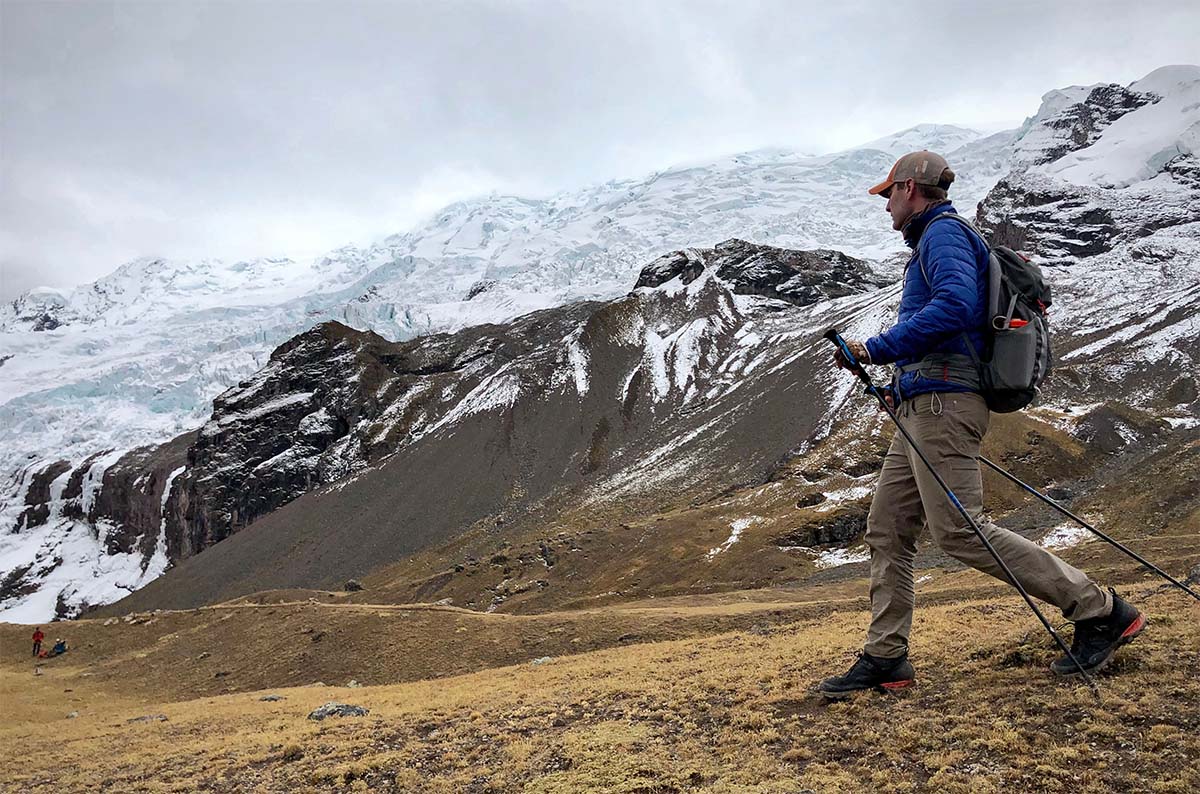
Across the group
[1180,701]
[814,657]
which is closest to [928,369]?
[1180,701]

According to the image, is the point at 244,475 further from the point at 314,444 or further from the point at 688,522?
the point at 688,522

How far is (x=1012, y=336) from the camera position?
7129 millimetres

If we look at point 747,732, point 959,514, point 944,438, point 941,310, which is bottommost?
point 747,732

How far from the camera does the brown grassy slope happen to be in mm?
6359

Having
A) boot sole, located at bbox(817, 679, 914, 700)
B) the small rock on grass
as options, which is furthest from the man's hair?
the small rock on grass

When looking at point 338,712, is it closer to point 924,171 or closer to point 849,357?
point 849,357

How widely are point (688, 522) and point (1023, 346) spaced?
69.0m

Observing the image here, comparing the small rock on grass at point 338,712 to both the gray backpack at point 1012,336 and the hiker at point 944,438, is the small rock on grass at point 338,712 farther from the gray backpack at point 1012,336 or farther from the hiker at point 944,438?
the gray backpack at point 1012,336

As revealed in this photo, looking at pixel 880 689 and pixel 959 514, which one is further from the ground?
pixel 959 514

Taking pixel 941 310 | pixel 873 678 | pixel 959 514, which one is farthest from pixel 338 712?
pixel 941 310

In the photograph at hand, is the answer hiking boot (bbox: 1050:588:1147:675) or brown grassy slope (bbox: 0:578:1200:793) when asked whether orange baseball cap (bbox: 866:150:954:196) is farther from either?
brown grassy slope (bbox: 0:578:1200:793)

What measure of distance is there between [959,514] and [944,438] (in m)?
0.75

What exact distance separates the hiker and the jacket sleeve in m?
0.01

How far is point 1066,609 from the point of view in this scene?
730 centimetres
